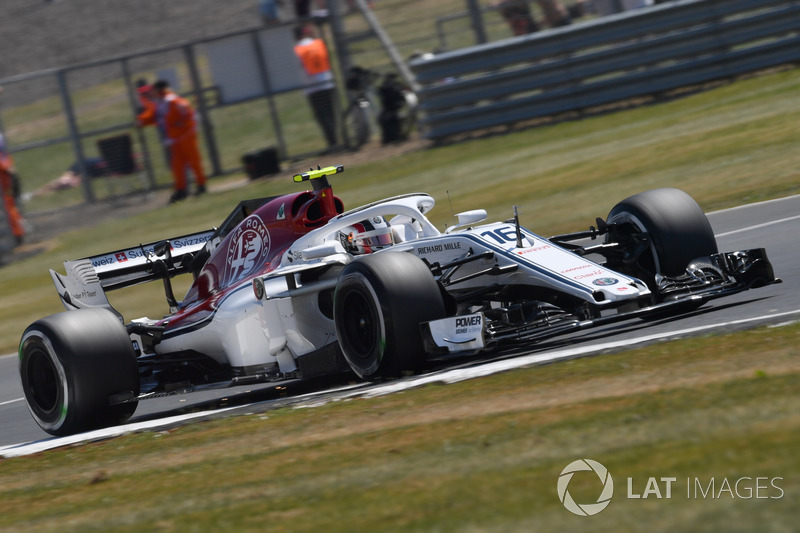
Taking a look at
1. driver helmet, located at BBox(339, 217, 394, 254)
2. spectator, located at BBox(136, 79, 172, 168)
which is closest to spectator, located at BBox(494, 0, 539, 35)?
spectator, located at BBox(136, 79, 172, 168)

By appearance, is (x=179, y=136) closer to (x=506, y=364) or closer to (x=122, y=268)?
(x=122, y=268)

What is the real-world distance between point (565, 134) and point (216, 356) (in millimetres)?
11152

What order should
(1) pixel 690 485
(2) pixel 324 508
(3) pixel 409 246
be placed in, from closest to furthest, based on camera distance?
1. (1) pixel 690 485
2. (2) pixel 324 508
3. (3) pixel 409 246

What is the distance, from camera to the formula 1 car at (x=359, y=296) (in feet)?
24.4

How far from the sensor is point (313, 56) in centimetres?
2325

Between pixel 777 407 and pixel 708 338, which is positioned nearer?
pixel 777 407

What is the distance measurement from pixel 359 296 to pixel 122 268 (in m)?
3.38

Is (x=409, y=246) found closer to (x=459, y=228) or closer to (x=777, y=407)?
(x=459, y=228)

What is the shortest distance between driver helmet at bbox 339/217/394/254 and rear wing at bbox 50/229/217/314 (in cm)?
176

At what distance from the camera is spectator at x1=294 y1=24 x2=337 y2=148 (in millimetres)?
23234

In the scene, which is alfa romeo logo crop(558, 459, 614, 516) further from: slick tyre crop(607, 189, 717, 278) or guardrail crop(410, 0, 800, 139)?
guardrail crop(410, 0, 800, 139)

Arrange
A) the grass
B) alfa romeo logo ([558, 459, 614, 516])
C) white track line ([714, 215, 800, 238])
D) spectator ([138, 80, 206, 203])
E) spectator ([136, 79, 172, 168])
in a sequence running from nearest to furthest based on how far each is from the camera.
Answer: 1. alfa romeo logo ([558, 459, 614, 516])
2. the grass
3. white track line ([714, 215, 800, 238])
4. spectator ([138, 80, 206, 203])
5. spectator ([136, 79, 172, 168])

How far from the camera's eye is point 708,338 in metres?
6.83

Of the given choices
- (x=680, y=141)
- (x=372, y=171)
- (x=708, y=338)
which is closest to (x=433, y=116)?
(x=372, y=171)
